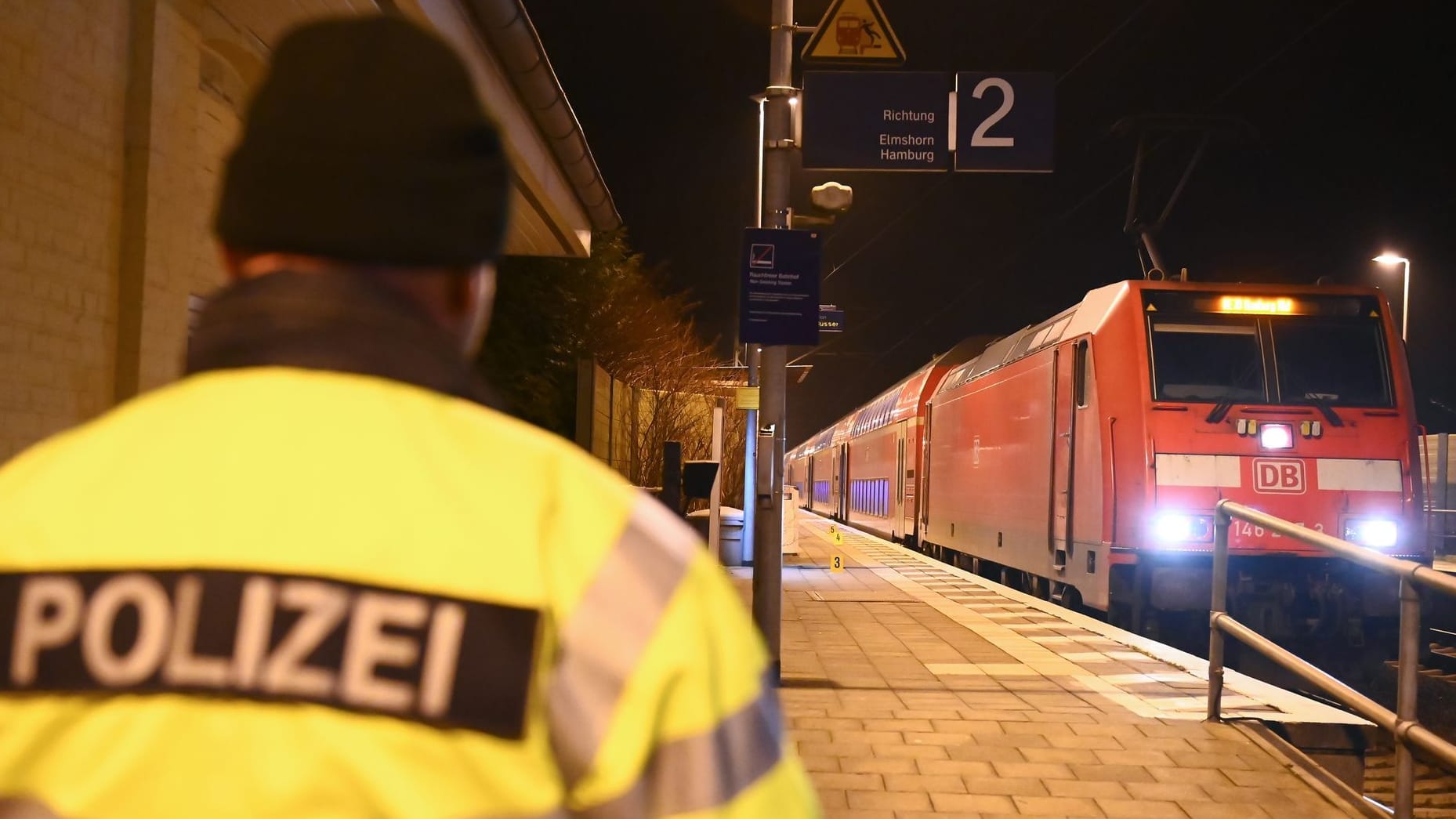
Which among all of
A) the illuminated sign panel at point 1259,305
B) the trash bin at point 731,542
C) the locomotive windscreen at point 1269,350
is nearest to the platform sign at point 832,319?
the trash bin at point 731,542

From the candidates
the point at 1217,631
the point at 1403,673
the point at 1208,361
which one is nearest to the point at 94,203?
the point at 1403,673

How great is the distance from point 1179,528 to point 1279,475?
993 millimetres

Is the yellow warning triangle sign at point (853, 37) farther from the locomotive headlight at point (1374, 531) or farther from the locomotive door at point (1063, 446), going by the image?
the locomotive headlight at point (1374, 531)

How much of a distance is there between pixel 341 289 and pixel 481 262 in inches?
6.1

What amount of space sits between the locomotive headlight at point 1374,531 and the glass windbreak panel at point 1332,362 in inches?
41.4

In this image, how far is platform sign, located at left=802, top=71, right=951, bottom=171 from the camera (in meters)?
8.80

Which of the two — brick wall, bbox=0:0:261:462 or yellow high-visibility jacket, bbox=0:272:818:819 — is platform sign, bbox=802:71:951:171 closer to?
brick wall, bbox=0:0:261:462

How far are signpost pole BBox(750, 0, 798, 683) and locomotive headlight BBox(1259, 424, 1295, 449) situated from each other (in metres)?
4.36

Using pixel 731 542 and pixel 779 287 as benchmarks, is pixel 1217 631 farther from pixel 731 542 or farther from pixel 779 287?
pixel 731 542

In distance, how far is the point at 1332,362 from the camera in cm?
1039

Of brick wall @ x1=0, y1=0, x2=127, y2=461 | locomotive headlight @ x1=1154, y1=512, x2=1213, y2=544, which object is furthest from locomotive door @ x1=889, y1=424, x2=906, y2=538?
brick wall @ x1=0, y1=0, x2=127, y2=461

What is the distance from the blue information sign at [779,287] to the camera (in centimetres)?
825

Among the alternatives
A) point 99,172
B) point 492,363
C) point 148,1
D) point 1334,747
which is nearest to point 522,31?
point 148,1

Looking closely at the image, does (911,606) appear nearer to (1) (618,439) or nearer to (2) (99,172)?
(1) (618,439)
